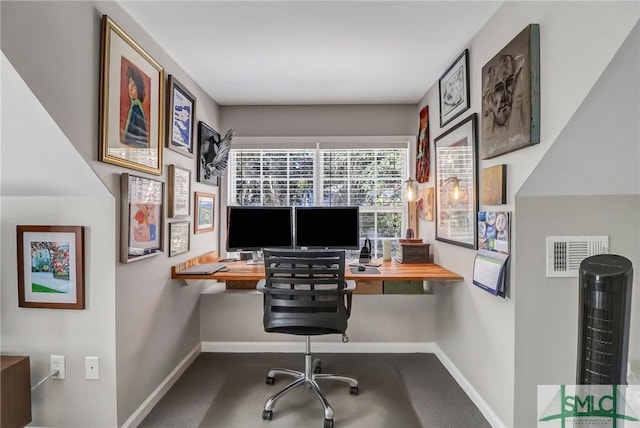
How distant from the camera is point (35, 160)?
1.56m

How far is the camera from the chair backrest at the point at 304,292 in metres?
1.93

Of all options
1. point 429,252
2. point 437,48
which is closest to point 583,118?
point 437,48

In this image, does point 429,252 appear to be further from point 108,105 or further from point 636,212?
point 108,105

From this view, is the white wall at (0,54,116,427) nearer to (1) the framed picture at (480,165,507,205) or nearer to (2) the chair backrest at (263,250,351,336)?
(2) the chair backrest at (263,250,351,336)

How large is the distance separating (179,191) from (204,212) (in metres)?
0.50

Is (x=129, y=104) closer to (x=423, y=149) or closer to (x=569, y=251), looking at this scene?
(x=423, y=149)

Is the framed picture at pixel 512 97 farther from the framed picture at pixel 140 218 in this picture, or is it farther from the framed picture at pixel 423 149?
the framed picture at pixel 140 218

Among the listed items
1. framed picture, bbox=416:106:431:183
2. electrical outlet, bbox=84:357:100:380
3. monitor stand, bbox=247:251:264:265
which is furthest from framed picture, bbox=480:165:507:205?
electrical outlet, bbox=84:357:100:380

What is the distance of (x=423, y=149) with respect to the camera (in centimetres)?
298

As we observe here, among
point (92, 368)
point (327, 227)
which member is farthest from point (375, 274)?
point (92, 368)

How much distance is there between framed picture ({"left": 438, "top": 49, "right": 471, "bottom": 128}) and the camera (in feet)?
7.06

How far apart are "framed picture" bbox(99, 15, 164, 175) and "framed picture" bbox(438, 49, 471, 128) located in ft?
6.43

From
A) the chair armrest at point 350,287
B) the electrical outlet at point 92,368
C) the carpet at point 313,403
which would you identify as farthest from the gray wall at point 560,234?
the electrical outlet at point 92,368

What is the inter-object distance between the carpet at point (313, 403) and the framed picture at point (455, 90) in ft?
6.49
